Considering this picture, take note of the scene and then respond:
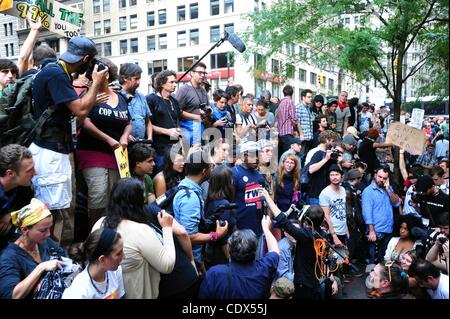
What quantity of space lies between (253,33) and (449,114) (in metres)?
6.83

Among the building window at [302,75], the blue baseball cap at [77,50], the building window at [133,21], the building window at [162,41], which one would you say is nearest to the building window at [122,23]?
the building window at [133,21]

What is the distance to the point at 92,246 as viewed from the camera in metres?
2.54

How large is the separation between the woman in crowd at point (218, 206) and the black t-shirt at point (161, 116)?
106 centimetres

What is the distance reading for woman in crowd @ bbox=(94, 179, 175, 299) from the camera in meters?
2.79

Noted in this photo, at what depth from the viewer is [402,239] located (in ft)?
14.4

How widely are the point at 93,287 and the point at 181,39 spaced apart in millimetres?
3297

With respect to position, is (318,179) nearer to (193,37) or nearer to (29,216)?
(193,37)

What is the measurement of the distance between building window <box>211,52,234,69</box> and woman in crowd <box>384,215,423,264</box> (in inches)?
173

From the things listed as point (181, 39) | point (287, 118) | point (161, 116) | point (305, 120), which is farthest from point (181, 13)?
point (305, 120)

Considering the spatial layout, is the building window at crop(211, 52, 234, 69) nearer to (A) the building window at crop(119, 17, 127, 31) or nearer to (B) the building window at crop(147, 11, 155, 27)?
(B) the building window at crop(147, 11, 155, 27)

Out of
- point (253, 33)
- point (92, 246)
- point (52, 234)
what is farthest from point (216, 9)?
point (92, 246)

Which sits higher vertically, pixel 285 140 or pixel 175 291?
pixel 285 140

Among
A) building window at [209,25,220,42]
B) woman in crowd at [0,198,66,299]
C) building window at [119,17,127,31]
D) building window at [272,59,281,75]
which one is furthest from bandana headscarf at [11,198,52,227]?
building window at [272,59,281,75]
